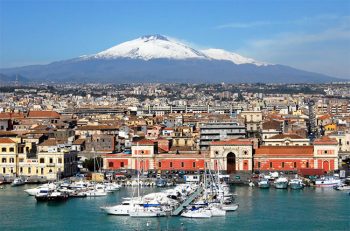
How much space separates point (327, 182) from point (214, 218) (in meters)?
5.84

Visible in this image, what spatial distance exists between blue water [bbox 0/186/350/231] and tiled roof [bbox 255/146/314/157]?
3316 mm

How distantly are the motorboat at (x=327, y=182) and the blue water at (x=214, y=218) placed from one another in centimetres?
116

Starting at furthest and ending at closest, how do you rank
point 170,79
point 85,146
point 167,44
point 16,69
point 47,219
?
point 16,69 < point 167,44 < point 170,79 < point 85,146 < point 47,219

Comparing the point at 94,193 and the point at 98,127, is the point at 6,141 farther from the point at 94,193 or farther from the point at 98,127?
the point at 98,127

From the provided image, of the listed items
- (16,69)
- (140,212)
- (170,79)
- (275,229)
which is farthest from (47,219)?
(16,69)

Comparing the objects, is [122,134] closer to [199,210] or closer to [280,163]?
[280,163]

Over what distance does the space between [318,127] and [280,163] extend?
59.3ft

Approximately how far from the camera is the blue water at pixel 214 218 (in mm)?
16719

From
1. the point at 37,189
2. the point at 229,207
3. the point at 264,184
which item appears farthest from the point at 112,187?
the point at 229,207

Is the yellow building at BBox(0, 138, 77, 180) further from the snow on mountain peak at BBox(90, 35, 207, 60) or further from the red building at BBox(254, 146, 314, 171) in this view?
the snow on mountain peak at BBox(90, 35, 207, 60)

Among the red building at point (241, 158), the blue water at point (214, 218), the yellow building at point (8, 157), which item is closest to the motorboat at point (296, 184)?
the blue water at point (214, 218)

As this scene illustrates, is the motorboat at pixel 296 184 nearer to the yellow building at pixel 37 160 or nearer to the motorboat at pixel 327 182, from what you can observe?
the motorboat at pixel 327 182

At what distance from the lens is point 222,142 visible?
81.9 ft

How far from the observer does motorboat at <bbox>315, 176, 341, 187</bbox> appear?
22.6 meters
